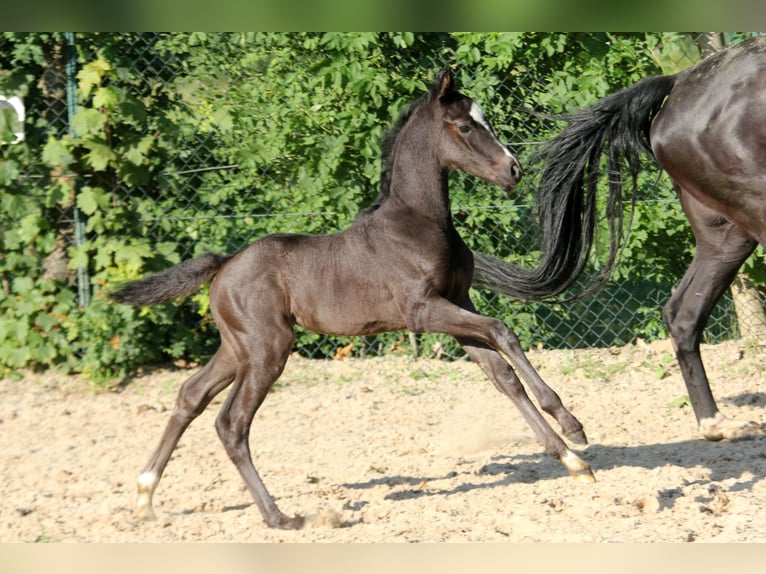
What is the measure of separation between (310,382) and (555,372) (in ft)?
5.76

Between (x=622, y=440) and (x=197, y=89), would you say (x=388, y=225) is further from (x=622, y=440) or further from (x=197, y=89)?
(x=197, y=89)

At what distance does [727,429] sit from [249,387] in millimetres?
2513

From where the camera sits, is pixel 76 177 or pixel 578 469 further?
pixel 76 177

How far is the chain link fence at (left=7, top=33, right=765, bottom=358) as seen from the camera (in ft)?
22.7

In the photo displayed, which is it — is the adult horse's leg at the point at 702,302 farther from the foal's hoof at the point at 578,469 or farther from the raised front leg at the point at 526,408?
the foal's hoof at the point at 578,469

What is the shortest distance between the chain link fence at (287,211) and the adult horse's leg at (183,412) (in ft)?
8.58

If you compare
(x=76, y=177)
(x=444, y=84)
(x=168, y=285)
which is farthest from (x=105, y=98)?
(x=444, y=84)

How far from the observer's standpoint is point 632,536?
12.0ft

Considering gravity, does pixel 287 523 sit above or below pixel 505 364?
below

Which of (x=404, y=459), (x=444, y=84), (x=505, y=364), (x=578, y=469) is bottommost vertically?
(x=404, y=459)

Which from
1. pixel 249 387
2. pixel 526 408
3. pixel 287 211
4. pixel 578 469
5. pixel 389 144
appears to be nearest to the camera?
pixel 578 469

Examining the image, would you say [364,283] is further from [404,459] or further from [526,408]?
[404,459]

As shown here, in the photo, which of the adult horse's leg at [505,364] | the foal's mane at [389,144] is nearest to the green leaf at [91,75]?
the foal's mane at [389,144]

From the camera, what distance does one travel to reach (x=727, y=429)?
5.00m
